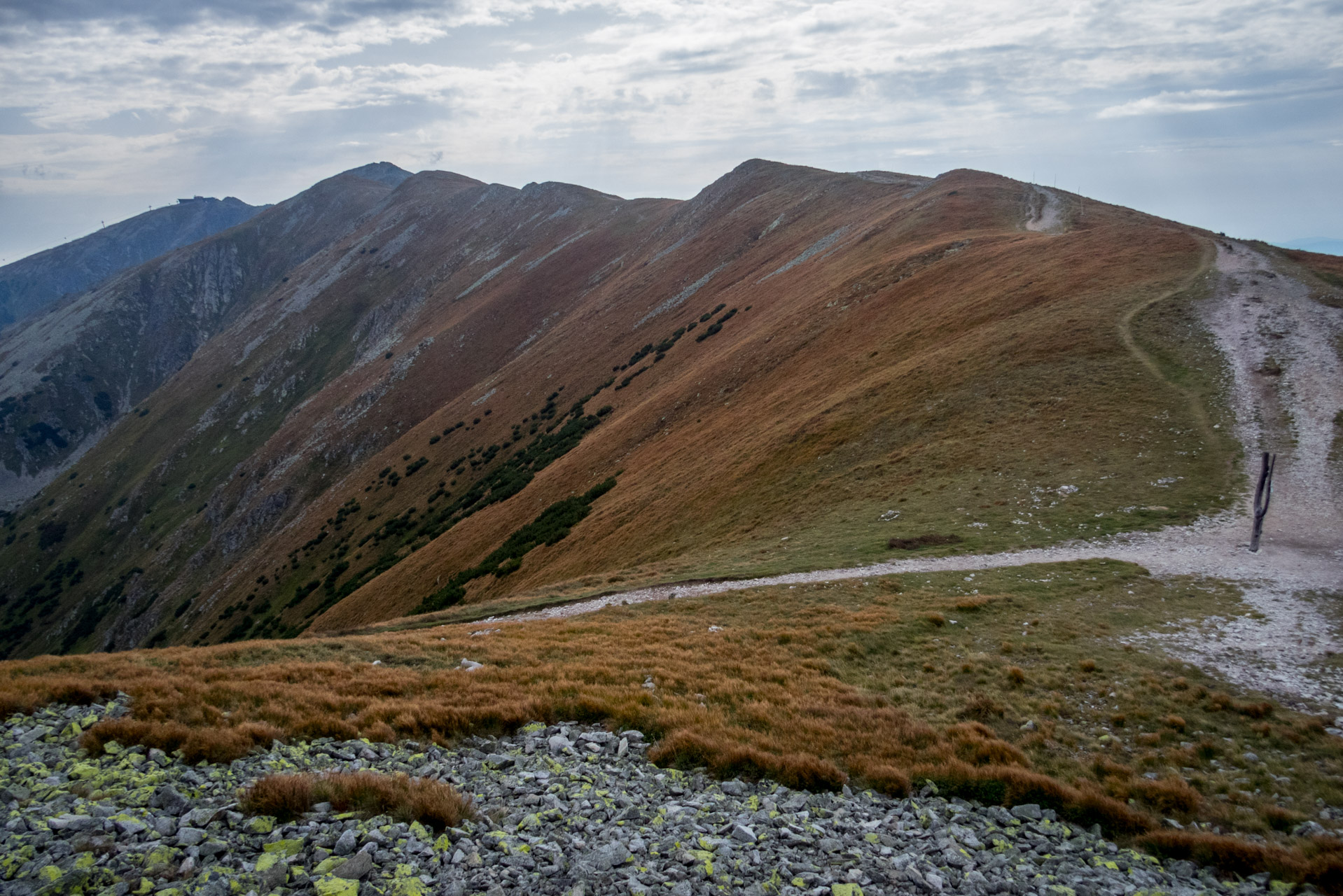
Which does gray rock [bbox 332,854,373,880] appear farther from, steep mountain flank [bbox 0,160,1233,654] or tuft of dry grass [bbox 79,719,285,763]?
steep mountain flank [bbox 0,160,1233,654]

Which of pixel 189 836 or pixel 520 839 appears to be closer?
pixel 189 836

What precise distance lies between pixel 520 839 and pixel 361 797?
250 cm

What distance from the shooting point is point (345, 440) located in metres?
98.4

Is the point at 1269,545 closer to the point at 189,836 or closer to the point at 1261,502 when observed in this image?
the point at 1261,502

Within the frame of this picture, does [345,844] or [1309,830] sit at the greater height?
[1309,830]

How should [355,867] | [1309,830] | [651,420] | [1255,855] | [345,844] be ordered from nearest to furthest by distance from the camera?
[355,867]
[345,844]
[1255,855]
[1309,830]
[651,420]

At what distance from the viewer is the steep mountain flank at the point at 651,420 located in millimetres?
30969

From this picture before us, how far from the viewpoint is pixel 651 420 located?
57.8 metres

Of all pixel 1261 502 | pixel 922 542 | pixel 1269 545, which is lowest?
pixel 922 542

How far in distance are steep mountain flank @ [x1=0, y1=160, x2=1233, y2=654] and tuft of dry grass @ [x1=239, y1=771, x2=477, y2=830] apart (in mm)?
18757

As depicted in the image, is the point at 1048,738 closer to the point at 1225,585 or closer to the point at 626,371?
the point at 1225,585

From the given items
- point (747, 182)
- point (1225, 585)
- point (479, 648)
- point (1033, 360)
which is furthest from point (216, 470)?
point (1225, 585)

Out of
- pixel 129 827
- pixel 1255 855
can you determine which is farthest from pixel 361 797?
pixel 1255 855

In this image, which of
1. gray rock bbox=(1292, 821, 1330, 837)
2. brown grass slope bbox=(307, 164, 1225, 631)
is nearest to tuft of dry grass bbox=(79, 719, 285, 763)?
gray rock bbox=(1292, 821, 1330, 837)
